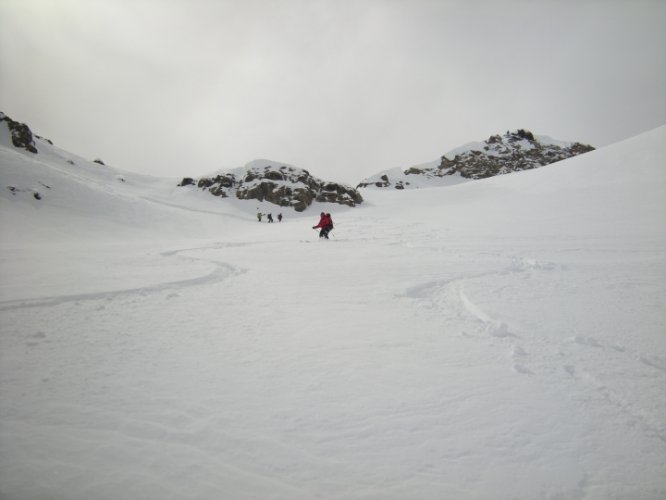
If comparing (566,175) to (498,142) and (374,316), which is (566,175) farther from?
(498,142)

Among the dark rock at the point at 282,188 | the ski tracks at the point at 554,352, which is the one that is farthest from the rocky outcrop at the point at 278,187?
the ski tracks at the point at 554,352

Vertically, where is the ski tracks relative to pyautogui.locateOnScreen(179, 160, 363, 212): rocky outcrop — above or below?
below

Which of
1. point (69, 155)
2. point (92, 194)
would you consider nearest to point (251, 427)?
point (92, 194)

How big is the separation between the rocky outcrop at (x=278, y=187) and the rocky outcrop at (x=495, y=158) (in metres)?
55.8

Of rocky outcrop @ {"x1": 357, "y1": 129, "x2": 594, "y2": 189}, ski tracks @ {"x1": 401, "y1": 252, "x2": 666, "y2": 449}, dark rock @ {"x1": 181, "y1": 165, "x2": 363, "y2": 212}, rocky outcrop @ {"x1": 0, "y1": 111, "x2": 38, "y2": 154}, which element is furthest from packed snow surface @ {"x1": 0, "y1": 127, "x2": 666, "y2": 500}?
rocky outcrop @ {"x1": 357, "y1": 129, "x2": 594, "y2": 189}

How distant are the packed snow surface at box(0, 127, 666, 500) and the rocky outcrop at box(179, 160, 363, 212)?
38943 millimetres

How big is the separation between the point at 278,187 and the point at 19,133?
30316 millimetres

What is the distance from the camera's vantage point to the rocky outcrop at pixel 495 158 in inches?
4407

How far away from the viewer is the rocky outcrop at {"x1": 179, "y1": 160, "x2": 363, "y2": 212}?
45531 millimetres

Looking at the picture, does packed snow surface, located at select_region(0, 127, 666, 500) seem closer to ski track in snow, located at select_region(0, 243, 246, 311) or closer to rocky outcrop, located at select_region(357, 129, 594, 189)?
ski track in snow, located at select_region(0, 243, 246, 311)

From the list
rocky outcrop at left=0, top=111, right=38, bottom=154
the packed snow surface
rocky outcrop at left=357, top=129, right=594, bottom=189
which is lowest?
the packed snow surface

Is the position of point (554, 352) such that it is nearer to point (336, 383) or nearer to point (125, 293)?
point (336, 383)

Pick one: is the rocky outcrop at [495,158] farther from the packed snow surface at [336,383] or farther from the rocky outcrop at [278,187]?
the packed snow surface at [336,383]

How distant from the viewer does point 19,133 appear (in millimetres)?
35188
